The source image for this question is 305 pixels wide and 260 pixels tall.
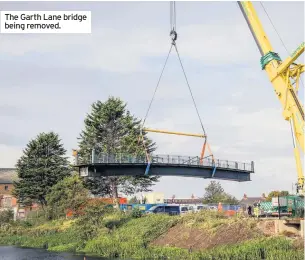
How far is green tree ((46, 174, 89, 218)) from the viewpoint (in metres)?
63.5

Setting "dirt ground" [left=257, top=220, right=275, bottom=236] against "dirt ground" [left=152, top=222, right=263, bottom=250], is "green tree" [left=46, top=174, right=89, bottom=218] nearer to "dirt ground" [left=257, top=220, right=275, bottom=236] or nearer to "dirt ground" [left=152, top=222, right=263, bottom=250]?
"dirt ground" [left=152, top=222, right=263, bottom=250]

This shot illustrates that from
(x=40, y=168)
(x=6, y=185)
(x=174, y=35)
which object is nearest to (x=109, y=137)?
(x=40, y=168)

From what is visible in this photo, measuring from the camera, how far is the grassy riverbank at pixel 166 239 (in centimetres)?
3234

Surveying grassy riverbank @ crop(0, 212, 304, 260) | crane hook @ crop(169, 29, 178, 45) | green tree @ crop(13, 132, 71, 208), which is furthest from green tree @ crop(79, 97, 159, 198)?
crane hook @ crop(169, 29, 178, 45)

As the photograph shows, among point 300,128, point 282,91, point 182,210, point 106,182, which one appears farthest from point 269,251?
point 106,182

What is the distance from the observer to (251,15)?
43.1m

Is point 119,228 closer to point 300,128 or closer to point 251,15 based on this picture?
point 300,128

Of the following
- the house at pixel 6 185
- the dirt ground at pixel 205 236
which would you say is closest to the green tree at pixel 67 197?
the dirt ground at pixel 205 236

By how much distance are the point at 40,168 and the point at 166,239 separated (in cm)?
Result: 4474

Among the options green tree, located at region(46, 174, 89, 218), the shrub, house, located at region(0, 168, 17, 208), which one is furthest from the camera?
house, located at region(0, 168, 17, 208)

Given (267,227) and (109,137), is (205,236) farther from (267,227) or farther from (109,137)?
(109,137)

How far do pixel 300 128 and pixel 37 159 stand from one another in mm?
55744

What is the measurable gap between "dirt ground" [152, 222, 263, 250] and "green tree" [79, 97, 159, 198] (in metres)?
36.1

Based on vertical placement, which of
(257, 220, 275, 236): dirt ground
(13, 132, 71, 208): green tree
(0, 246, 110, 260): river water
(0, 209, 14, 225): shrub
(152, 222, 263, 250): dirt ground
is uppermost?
(13, 132, 71, 208): green tree
